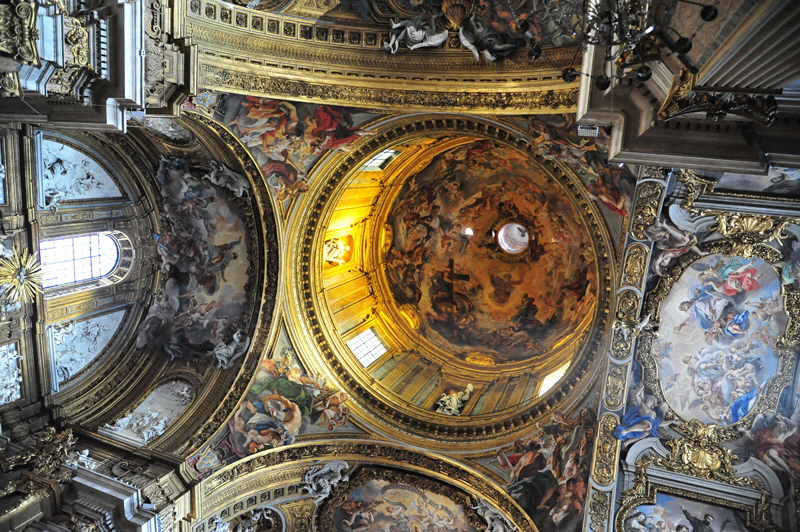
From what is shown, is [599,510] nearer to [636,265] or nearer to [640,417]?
[640,417]

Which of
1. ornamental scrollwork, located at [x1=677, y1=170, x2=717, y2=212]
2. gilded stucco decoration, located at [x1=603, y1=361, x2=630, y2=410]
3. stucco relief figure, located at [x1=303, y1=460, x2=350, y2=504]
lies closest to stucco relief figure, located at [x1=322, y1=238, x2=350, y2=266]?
stucco relief figure, located at [x1=303, y1=460, x2=350, y2=504]

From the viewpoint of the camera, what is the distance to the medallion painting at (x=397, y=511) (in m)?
14.8

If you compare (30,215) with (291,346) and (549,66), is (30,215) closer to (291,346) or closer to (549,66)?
(291,346)

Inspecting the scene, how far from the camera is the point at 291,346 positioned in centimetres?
1534

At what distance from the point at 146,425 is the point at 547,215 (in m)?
13.7

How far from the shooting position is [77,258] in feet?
48.8

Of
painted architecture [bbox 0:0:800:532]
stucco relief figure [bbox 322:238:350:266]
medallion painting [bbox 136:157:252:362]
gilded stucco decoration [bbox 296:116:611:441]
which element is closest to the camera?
painted architecture [bbox 0:0:800:532]

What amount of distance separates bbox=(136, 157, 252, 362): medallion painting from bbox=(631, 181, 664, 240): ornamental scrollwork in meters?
9.57

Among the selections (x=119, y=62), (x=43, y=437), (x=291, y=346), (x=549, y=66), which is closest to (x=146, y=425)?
(x=43, y=437)

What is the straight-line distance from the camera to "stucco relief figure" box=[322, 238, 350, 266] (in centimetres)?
1657

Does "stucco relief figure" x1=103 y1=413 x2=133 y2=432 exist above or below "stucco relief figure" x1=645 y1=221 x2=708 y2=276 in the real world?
below

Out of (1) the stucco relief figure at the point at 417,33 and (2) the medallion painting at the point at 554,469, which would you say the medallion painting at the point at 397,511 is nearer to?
(2) the medallion painting at the point at 554,469

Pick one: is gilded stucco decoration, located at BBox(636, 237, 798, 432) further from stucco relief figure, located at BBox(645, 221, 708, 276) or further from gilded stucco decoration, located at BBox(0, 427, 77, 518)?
gilded stucco decoration, located at BBox(0, 427, 77, 518)

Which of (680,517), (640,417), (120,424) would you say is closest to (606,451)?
(640,417)
